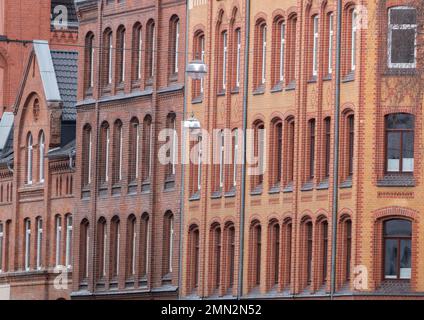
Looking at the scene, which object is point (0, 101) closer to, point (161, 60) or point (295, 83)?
point (161, 60)

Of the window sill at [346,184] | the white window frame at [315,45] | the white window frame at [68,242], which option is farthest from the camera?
the white window frame at [68,242]

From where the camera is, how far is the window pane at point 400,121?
59438 mm

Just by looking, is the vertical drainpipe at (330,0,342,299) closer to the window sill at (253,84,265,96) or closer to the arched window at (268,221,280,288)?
the arched window at (268,221,280,288)

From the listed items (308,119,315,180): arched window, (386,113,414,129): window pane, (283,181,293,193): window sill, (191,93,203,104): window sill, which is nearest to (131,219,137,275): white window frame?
(191,93,203,104): window sill

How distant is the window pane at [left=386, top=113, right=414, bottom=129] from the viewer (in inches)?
2340

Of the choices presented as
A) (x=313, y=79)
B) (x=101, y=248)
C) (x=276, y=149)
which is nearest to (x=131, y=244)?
(x=101, y=248)

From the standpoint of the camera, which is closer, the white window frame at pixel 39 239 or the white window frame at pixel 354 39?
the white window frame at pixel 354 39

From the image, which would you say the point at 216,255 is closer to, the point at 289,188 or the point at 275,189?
the point at 275,189

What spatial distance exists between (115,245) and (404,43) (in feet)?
102

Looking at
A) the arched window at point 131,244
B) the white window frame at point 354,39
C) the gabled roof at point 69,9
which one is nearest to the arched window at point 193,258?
the arched window at point 131,244

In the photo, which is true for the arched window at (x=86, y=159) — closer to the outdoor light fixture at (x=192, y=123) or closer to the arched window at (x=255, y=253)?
the outdoor light fixture at (x=192, y=123)

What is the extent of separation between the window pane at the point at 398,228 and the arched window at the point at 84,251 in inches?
827

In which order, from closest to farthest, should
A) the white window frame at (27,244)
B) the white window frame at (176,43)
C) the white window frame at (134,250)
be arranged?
the white window frame at (176,43)
the white window frame at (134,250)
the white window frame at (27,244)

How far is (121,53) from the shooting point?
77125 mm
